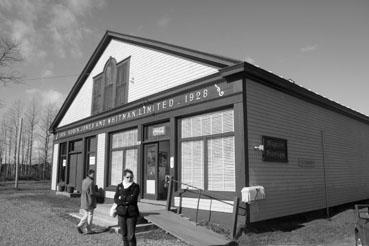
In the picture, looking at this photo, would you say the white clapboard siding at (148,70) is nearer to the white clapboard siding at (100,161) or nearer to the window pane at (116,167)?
the white clapboard siding at (100,161)

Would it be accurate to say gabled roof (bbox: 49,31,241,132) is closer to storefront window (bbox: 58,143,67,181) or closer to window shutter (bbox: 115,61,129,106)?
window shutter (bbox: 115,61,129,106)

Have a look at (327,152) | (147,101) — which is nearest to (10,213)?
(147,101)

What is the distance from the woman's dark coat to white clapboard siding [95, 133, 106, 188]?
10044 millimetres

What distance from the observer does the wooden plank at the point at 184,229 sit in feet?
28.2

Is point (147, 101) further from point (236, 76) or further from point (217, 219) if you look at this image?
point (217, 219)

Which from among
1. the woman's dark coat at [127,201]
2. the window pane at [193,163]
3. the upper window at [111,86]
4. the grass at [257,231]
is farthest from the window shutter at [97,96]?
the woman's dark coat at [127,201]

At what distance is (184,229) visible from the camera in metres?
9.48

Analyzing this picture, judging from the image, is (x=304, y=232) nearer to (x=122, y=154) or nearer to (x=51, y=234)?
(x=51, y=234)

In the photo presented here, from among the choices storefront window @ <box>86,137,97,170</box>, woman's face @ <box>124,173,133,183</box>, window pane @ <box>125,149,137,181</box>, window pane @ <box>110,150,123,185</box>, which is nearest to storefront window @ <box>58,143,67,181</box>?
storefront window @ <box>86,137,97,170</box>

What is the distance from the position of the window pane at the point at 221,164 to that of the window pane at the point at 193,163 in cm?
37

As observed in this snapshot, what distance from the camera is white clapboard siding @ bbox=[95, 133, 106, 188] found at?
56.1ft

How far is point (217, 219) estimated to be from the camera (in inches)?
414

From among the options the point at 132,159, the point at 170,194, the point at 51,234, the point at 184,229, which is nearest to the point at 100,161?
the point at 132,159

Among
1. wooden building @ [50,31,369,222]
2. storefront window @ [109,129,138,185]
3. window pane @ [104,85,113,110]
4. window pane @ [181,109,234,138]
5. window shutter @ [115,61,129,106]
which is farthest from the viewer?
window pane @ [104,85,113,110]
